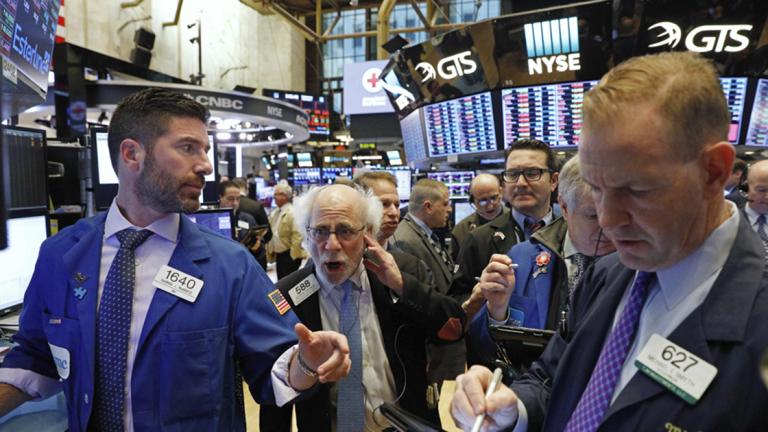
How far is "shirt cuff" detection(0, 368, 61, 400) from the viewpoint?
147 cm

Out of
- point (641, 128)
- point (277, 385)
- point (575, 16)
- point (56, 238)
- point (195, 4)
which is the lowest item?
point (277, 385)

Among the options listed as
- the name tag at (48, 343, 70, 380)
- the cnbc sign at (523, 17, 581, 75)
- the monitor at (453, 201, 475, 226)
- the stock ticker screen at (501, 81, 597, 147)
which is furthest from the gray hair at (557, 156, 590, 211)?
the monitor at (453, 201, 475, 226)

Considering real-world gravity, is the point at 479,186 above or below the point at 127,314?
above

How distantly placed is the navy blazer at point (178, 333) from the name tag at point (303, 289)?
328mm

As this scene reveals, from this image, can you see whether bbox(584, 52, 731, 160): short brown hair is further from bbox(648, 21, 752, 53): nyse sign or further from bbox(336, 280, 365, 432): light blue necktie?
bbox(648, 21, 752, 53): nyse sign

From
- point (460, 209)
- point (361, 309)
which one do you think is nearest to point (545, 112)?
point (460, 209)

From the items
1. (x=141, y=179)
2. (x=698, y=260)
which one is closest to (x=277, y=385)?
(x=141, y=179)

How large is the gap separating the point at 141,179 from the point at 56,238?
1.14 feet

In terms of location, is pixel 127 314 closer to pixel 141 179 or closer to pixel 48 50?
pixel 141 179

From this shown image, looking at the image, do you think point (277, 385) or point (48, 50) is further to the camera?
point (48, 50)

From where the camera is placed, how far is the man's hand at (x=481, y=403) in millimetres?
997

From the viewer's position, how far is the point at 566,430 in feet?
3.26

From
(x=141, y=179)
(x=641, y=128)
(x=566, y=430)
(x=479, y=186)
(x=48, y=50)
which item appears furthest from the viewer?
(x=479, y=186)

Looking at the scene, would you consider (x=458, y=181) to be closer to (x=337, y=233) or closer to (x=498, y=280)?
(x=337, y=233)
